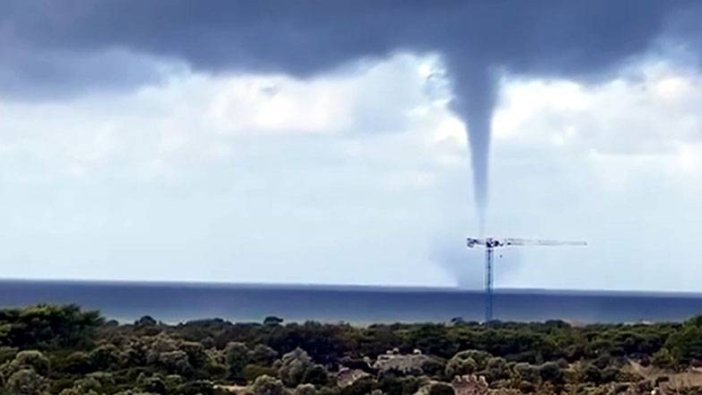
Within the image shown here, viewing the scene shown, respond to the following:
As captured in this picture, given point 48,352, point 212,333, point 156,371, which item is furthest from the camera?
point 212,333

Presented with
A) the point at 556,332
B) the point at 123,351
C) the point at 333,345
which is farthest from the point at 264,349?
the point at 556,332

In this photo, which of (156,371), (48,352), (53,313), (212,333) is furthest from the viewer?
(212,333)

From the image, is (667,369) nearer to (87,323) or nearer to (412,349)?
(412,349)

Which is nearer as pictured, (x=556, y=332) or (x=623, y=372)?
(x=623, y=372)

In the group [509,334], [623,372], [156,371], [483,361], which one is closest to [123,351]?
[156,371]

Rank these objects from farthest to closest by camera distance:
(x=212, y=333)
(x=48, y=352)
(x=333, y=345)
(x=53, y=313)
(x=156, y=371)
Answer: (x=212, y=333) < (x=333, y=345) < (x=53, y=313) < (x=48, y=352) < (x=156, y=371)

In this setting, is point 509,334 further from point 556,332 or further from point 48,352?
point 48,352
